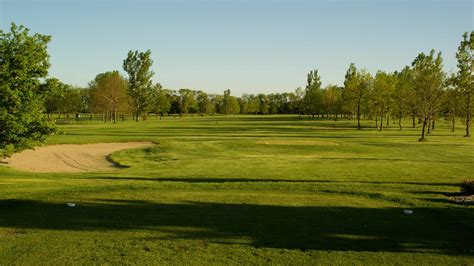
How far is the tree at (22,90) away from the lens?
63.0ft

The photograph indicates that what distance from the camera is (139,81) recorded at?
114812 mm

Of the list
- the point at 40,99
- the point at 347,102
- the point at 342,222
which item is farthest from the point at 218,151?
the point at 347,102

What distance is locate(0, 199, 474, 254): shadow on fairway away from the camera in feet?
33.4

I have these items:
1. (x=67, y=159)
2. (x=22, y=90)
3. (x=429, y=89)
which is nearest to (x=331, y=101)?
(x=429, y=89)

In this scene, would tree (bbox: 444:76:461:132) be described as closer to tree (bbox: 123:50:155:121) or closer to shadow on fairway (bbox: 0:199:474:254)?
shadow on fairway (bbox: 0:199:474:254)

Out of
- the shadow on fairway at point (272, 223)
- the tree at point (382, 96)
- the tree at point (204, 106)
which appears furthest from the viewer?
the tree at point (204, 106)

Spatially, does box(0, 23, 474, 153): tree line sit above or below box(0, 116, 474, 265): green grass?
above

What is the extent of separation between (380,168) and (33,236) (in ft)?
72.5

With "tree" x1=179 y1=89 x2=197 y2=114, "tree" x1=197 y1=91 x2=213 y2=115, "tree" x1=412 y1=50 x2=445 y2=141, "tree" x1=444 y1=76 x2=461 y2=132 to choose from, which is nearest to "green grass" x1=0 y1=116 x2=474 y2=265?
"tree" x1=412 y1=50 x2=445 y2=141

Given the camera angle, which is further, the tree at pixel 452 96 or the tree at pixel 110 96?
the tree at pixel 110 96

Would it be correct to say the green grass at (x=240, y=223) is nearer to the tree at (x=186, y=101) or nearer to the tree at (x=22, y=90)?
the tree at (x=22, y=90)

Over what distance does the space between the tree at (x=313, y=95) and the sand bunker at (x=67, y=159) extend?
98.3 metres

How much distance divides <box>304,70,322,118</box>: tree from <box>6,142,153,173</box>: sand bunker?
9828cm

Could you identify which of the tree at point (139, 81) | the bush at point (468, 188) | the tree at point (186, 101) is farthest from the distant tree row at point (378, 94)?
the tree at point (186, 101)
